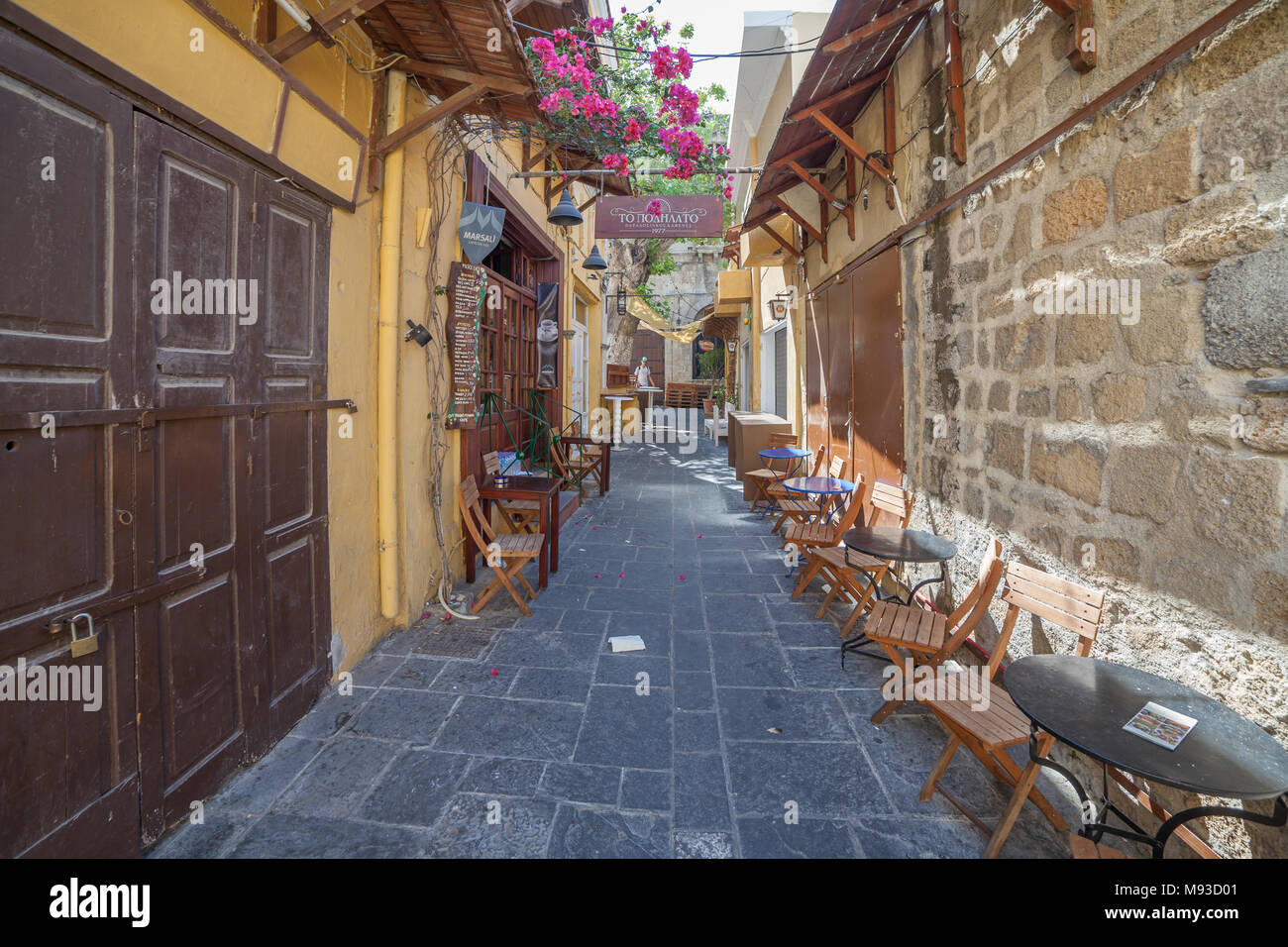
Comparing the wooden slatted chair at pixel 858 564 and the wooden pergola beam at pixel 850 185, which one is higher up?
the wooden pergola beam at pixel 850 185

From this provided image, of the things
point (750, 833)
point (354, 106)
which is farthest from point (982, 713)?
point (354, 106)

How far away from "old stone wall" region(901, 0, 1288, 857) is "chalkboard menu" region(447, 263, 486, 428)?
3316mm

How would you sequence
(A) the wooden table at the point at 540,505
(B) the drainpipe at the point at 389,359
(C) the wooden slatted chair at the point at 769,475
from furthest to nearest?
(C) the wooden slatted chair at the point at 769,475 → (A) the wooden table at the point at 540,505 → (B) the drainpipe at the point at 389,359

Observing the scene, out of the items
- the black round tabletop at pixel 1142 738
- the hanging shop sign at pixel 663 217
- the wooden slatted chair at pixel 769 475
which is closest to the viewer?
the black round tabletop at pixel 1142 738

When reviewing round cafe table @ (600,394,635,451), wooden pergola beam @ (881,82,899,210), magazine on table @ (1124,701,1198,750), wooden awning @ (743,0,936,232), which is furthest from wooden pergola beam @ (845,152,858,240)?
round cafe table @ (600,394,635,451)

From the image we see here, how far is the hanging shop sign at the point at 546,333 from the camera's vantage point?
7.49 metres

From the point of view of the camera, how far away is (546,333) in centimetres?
755

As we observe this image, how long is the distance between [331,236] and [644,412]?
1723 centimetres

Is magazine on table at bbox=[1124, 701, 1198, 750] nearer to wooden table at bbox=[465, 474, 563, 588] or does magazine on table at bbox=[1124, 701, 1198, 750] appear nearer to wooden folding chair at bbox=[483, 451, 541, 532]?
wooden table at bbox=[465, 474, 563, 588]

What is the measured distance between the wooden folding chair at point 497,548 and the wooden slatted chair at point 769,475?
3.42 metres

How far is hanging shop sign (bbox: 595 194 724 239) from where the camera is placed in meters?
6.00

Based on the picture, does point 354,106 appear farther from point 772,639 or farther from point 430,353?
point 772,639

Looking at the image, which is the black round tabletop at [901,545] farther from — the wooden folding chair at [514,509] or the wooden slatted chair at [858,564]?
the wooden folding chair at [514,509]

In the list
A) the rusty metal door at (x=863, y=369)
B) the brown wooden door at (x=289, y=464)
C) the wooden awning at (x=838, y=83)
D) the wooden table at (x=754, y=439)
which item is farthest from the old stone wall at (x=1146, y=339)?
the wooden table at (x=754, y=439)
